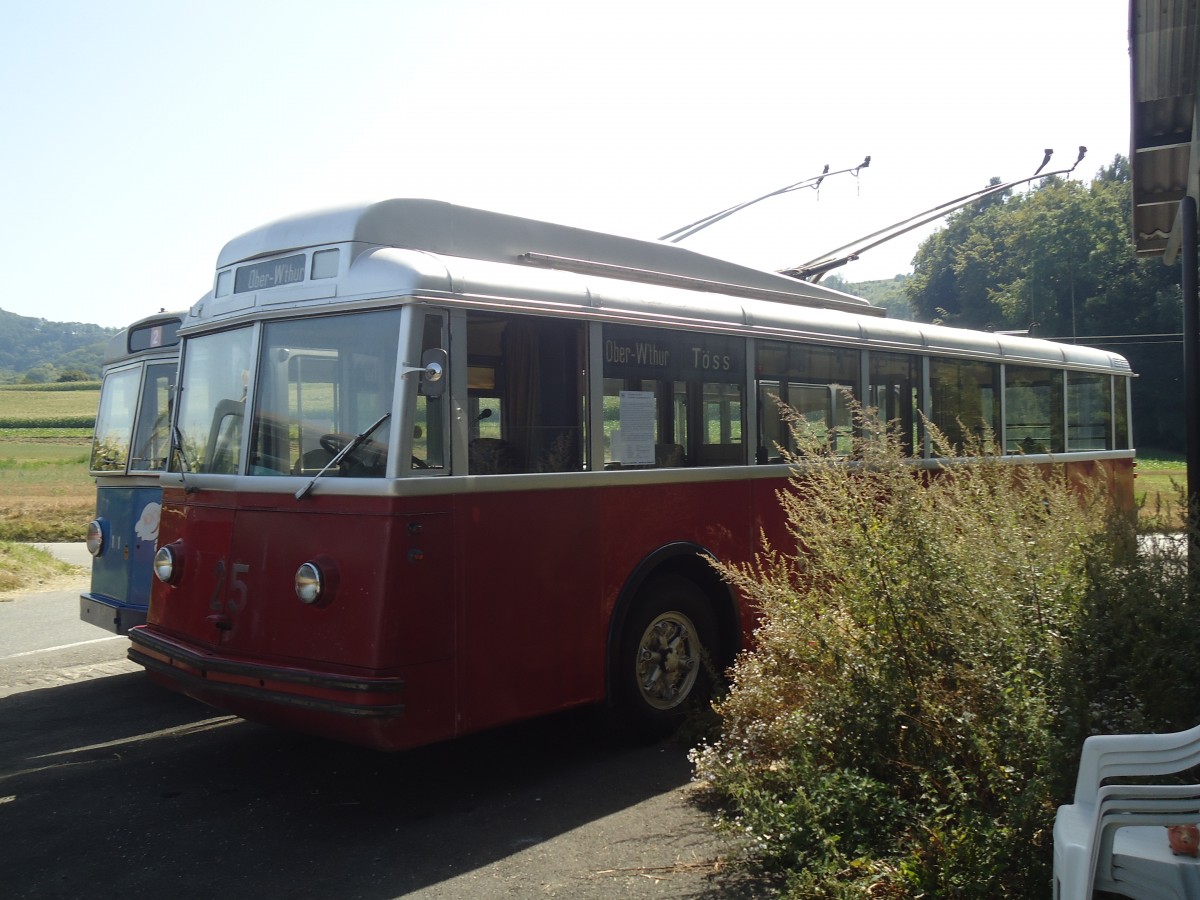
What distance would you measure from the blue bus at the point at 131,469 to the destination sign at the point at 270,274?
315cm

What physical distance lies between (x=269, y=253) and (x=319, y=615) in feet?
7.22

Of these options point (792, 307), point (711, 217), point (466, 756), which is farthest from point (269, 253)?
point (711, 217)

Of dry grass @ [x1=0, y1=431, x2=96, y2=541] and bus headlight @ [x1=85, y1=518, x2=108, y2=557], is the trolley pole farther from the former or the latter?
dry grass @ [x1=0, y1=431, x2=96, y2=541]

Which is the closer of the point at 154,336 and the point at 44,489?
the point at 154,336

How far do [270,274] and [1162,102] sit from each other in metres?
7.27

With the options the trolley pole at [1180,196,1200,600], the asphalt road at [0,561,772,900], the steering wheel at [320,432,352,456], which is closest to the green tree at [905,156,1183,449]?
the trolley pole at [1180,196,1200,600]

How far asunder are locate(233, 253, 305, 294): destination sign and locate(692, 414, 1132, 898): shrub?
9.70 feet

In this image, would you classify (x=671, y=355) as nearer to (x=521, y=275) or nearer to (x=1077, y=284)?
(x=521, y=275)

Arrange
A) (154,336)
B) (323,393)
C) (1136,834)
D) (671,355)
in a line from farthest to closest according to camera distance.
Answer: (154,336), (671,355), (323,393), (1136,834)

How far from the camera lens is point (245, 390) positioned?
6129 millimetres

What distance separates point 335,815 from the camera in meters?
5.71

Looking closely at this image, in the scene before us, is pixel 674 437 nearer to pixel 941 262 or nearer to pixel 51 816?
pixel 51 816

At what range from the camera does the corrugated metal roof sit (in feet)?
23.6

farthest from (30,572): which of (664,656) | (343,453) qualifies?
(343,453)
